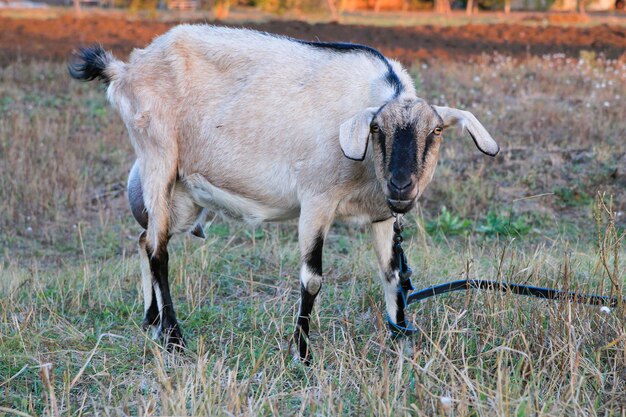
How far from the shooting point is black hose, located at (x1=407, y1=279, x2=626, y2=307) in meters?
4.59

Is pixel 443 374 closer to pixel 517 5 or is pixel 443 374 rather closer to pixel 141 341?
pixel 141 341

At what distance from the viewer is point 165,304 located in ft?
17.9

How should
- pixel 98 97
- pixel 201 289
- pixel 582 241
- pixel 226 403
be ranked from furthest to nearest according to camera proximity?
pixel 98 97 < pixel 582 241 < pixel 201 289 < pixel 226 403

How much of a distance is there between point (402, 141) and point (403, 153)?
76 millimetres

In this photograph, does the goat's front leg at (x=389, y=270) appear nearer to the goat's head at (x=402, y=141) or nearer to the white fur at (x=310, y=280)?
the white fur at (x=310, y=280)

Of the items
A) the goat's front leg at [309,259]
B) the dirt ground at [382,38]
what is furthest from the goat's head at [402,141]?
the dirt ground at [382,38]

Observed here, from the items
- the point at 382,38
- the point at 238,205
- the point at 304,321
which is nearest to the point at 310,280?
the point at 304,321

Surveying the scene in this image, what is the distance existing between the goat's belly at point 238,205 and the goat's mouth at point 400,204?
3.37ft

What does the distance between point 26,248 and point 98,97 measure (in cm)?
615

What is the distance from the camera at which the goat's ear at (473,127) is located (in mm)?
4461

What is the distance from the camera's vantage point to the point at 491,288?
497 centimetres

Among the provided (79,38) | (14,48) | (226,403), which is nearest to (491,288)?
(226,403)

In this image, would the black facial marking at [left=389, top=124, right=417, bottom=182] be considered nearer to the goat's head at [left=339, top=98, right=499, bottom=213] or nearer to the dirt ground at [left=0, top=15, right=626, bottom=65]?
the goat's head at [left=339, top=98, right=499, bottom=213]

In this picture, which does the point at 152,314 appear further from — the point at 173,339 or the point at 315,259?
the point at 315,259
